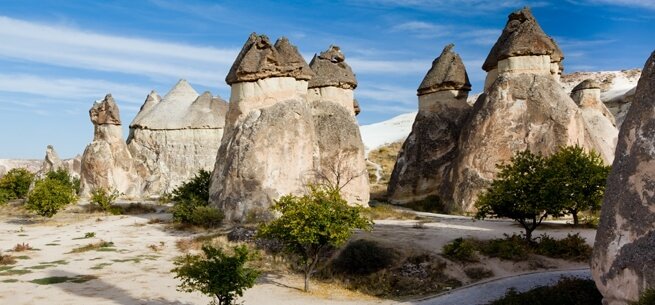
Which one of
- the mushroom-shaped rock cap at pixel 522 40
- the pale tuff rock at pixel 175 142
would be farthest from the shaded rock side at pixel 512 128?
the pale tuff rock at pixel 175 142

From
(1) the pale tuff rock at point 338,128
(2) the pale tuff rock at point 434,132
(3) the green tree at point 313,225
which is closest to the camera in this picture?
(3) the green tree at point 313,225

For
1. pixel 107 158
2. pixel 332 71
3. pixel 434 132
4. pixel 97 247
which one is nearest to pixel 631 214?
pixel 97 247

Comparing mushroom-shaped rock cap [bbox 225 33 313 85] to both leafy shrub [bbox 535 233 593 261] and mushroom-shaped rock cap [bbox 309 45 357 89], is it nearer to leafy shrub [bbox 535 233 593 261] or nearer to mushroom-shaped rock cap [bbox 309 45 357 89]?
mushroom-shaped rock cap [bbox 309 45 357 89]

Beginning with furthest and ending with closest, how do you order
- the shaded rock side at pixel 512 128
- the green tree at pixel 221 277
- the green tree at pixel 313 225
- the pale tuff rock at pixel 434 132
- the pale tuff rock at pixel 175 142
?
1. the pale tuff rock at pixel 175 142
2. the pale tuff rock at pixel 434 132
3. the shaded rock side at pixel 512 128
4. the green tree at pixel 313 225
5. the green tree at pixel 221 277

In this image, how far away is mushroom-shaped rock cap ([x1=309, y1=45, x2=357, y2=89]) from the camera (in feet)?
80.0

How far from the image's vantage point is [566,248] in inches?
498

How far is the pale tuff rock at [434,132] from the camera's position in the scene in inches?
1006

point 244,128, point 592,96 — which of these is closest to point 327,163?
point 244,128

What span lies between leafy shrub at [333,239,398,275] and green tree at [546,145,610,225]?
4.41 m

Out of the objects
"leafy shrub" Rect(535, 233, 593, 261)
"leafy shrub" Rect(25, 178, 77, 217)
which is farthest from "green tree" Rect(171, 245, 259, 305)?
"leafy shrub" Rect(25, 178, 77, 217)

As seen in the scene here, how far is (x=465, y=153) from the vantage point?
862 inches

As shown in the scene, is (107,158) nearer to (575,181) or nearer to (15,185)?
(15,185)

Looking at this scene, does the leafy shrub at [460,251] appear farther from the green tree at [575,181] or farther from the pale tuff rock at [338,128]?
the pale tuff rock at [338,128]

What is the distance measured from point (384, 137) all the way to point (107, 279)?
178ft
